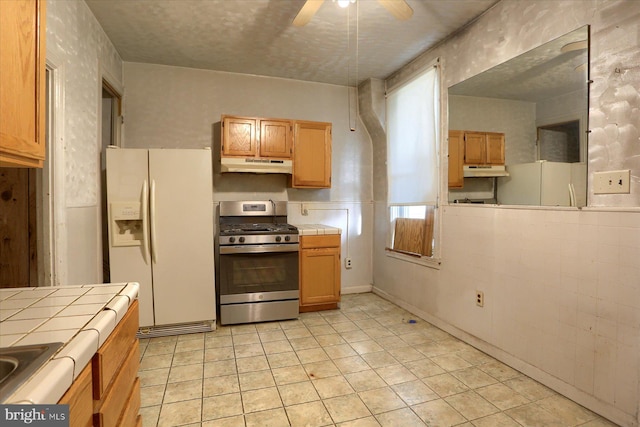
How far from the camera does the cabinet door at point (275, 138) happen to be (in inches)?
141

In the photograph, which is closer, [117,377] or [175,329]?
[117,377]

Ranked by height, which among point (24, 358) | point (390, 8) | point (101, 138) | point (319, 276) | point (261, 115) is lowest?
point (319, 276)

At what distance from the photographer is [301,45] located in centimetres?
312

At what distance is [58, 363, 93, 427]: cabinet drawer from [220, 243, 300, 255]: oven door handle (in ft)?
7.50

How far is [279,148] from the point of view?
143 inches

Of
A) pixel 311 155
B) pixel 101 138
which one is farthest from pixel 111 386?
pixel 311 155

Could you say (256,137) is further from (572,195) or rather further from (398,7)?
(572,195)

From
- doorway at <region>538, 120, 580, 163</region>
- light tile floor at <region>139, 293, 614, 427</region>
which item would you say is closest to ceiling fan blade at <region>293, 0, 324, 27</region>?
doorway at <region>538, 120, 580, 163</region>

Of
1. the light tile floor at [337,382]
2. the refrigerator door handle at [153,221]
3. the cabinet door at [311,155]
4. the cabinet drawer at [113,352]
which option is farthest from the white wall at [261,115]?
the cabinet drawer at [113,352]

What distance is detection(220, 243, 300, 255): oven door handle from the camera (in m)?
3.16

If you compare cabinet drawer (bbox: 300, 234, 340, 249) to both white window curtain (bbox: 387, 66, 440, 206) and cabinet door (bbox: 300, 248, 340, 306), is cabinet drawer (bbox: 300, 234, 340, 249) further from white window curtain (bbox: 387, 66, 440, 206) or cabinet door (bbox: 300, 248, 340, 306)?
white window curtain (bbox: 387, 66, 440, 206)

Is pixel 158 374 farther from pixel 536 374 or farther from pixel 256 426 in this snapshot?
pixel 536 374

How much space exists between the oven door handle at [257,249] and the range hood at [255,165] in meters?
0.83

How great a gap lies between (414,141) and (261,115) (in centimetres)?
180
